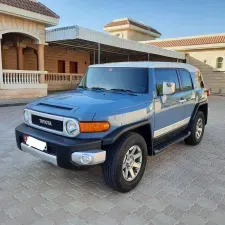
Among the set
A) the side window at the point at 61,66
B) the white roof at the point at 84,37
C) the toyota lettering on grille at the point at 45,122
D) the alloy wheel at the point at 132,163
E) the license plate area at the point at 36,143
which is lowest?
the alloy wheel at the point at 132,163

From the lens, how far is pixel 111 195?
3.14m

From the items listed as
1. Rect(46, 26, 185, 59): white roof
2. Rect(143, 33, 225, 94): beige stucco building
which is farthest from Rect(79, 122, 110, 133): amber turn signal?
Rect(143, 33, 225, 94): beige stucco building

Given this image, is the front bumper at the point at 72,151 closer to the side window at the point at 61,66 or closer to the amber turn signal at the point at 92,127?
the amber turn signal at the point at 92,127

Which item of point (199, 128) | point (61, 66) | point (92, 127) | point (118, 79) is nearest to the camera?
point (92, 127)

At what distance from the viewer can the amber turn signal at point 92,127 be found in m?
2.84

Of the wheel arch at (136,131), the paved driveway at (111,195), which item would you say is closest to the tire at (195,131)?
the paved driveway at (111,195)

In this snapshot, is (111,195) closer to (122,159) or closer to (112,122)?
(122,159)

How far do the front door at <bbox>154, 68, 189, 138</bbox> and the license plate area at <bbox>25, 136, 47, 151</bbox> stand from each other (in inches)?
69.5

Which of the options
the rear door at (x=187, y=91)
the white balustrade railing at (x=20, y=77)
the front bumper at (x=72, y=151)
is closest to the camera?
the front bumper at (x=72, y=151)

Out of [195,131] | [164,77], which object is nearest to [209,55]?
[195,131]

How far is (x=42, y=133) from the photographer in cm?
323

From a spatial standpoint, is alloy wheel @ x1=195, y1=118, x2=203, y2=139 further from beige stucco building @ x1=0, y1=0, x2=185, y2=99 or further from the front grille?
beige stucco building @ x1=0, y1=0, x2=185, y2=99

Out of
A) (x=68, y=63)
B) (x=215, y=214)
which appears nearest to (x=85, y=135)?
(x=215, y=214)

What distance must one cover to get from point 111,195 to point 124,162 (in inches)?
19.2
